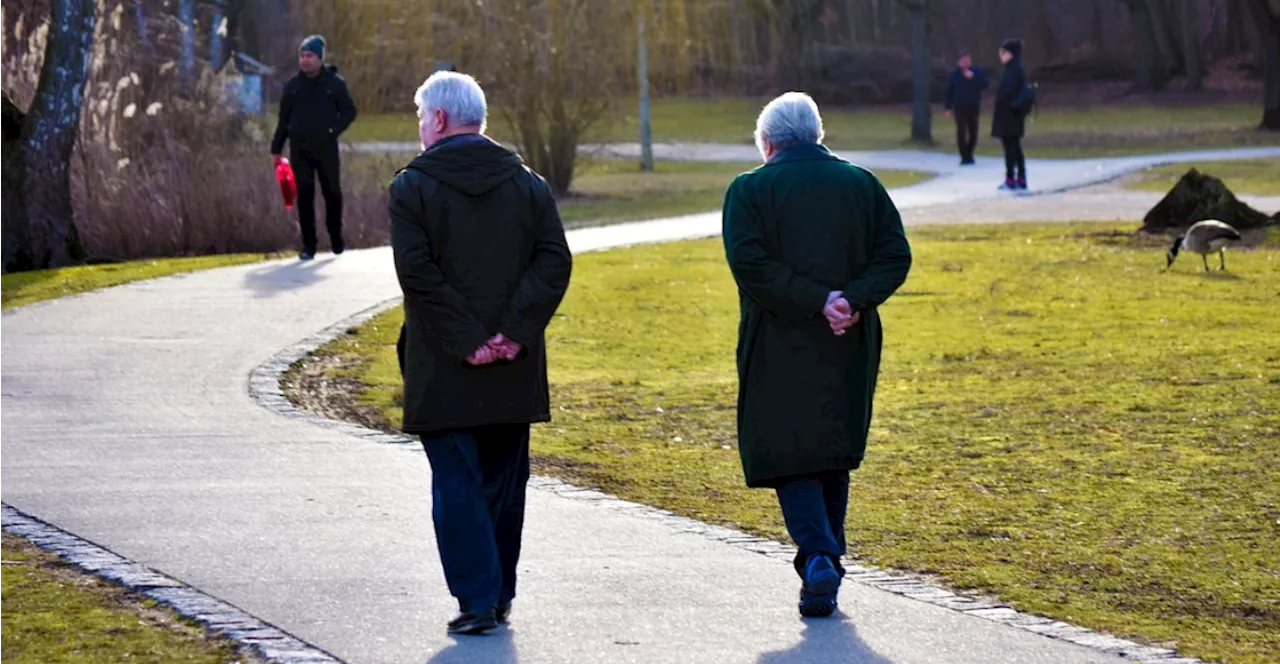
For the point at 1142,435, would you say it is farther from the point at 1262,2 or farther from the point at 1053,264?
the point at 1262,2

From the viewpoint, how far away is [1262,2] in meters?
48.1

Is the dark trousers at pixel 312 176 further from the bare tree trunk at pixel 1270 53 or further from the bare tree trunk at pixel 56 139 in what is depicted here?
the bare tree trunk at pixel 1270 53

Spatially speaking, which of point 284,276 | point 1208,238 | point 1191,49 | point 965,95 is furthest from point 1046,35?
point 284,276

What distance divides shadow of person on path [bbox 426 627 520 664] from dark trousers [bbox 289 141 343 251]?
484 inches

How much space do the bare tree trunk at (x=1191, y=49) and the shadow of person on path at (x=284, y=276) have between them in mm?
50224

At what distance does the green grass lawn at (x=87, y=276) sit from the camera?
16.5 metres

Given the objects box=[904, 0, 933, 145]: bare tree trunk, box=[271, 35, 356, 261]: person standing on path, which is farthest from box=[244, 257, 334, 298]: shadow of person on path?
box=[904, 0, 933, 145]: bare tree trunk

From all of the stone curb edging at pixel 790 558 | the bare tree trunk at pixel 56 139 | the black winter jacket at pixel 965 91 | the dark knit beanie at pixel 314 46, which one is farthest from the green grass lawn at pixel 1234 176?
the stone curb edging at pixel 790 558

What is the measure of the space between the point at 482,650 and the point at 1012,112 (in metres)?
24.4

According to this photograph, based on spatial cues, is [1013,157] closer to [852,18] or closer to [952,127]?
[952,127]

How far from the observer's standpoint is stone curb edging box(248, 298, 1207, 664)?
632cm

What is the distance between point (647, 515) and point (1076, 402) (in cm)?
406

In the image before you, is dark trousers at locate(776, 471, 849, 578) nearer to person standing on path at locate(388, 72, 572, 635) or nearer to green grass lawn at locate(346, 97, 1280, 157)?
person standing on path at locate(388, 72, 572, 635)

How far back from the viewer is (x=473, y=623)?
638 cm
